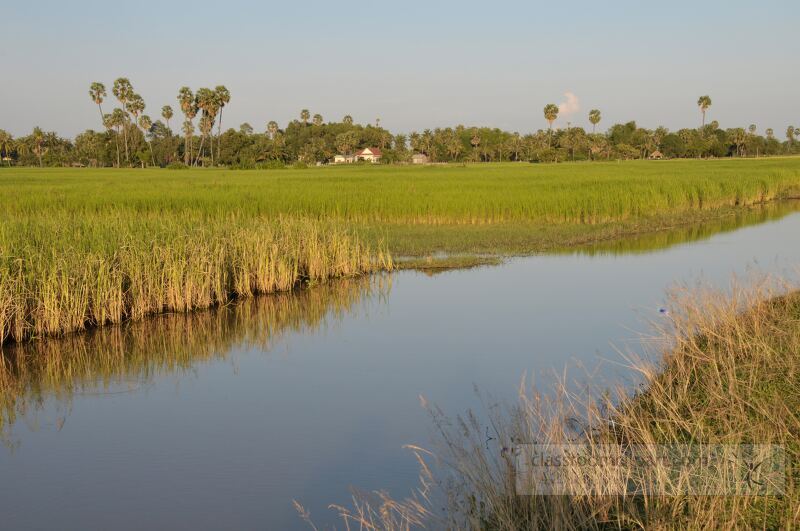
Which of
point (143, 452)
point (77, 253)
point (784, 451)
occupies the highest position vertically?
point (77, 253)

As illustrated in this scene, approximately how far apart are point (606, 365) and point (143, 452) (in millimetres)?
4794

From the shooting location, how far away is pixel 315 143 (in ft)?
330

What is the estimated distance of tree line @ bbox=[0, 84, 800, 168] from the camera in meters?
81.0

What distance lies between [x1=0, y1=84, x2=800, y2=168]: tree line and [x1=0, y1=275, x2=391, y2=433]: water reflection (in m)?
55.8

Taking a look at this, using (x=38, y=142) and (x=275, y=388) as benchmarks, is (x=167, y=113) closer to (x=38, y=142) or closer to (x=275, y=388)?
(x=38, y=142)

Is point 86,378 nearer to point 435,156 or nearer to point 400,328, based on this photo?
point 400,328

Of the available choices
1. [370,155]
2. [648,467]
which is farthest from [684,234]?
[370,155]

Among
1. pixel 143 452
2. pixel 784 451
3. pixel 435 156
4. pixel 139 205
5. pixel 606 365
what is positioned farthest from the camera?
pixel 435 156

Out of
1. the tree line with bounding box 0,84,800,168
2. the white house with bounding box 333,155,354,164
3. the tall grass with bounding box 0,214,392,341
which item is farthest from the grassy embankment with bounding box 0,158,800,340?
the white house with bounding box 333,155,354,164

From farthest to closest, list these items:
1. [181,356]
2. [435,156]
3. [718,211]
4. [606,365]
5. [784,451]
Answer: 1. [435,156]
2. [718,211]
3. [181,356]
4. [606,365]
5. [784,451]

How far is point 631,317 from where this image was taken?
1035 centimetres

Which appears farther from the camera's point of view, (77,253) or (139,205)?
(139,205)

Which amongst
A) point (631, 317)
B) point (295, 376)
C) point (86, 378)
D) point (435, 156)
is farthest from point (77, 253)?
point (435, 156)

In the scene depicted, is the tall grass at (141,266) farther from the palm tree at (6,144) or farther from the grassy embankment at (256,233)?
the palm tree at (6,144)
